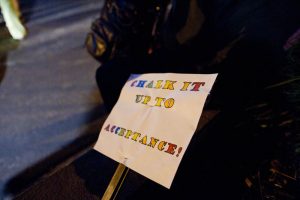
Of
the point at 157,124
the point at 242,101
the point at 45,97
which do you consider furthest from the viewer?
the point at 45,97

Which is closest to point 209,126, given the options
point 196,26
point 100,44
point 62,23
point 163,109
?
point 163,109

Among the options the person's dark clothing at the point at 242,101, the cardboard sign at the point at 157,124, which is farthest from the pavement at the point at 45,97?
the cardboard sign at the point at 157,124

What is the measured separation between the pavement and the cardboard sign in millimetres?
720

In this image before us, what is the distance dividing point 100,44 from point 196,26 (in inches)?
24.8

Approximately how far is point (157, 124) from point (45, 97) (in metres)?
1.16

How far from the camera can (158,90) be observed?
2.01ft

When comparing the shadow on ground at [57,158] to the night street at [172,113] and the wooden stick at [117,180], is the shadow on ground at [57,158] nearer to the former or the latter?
the night street at [172,113]

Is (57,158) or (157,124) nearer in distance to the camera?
(157,124)

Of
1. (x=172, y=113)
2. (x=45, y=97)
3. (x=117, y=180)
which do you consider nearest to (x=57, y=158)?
(x=45, y=97)

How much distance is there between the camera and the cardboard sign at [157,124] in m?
0.49

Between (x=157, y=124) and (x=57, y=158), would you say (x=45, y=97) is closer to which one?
(x=57, y=158)

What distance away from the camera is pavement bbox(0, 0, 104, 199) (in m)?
1.25

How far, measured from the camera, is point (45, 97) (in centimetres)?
153

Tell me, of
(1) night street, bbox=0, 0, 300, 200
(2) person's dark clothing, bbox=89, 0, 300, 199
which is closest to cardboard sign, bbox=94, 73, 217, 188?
(1) night street, bbox=0, 0, 300, 200
